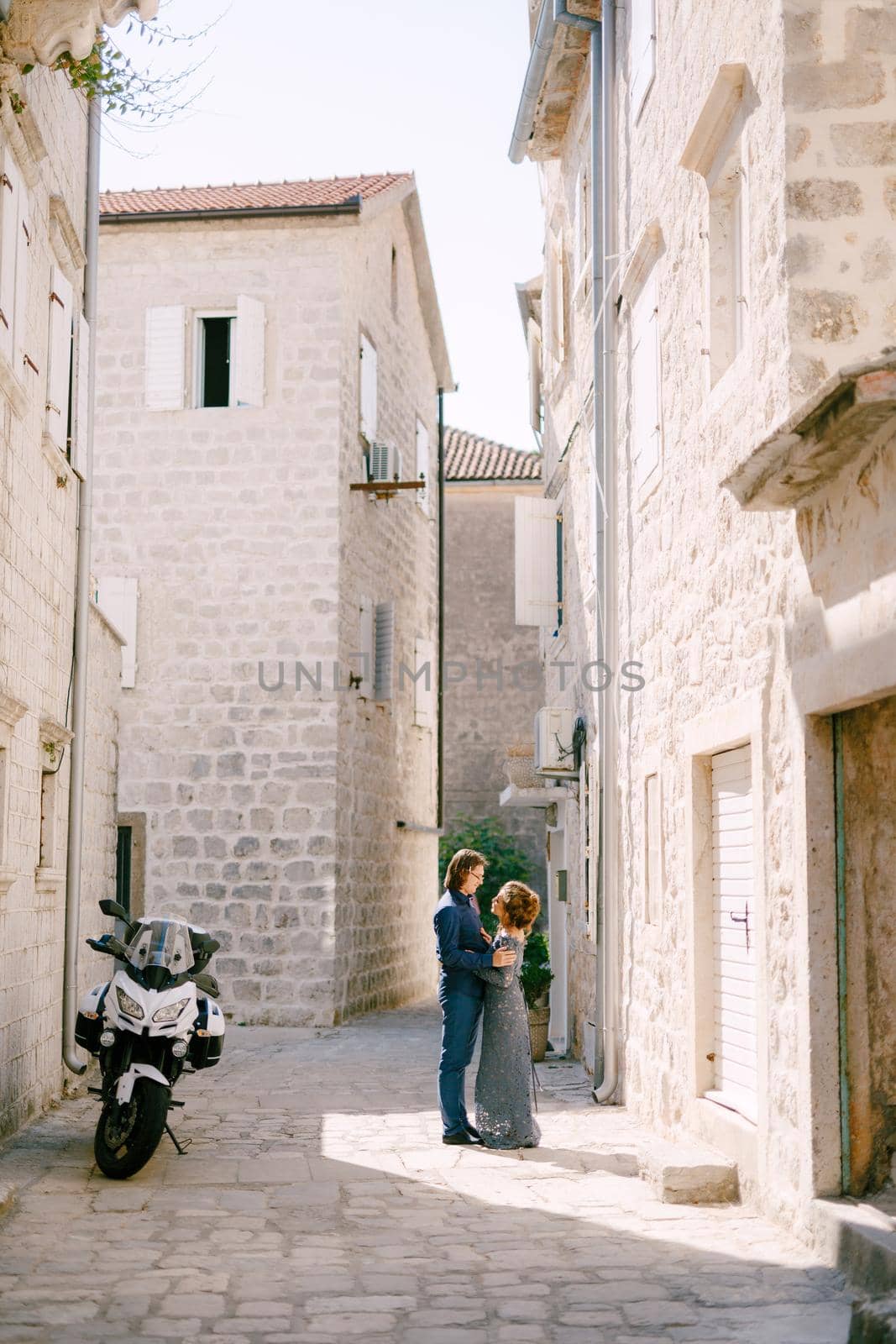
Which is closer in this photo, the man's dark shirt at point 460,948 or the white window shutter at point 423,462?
the man's dark shirt at point 460,948

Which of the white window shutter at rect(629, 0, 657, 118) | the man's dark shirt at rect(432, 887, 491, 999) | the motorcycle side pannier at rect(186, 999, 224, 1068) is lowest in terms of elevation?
the motorcycle side pannier at rect(186, 999, 224, 1068)

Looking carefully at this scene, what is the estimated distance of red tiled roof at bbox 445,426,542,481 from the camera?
2672 centimetres

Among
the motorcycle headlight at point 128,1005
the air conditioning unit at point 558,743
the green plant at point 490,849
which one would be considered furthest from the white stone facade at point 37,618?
the green plant at point 490,849

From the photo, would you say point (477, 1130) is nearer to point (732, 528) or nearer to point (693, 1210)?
point (693, 1210)

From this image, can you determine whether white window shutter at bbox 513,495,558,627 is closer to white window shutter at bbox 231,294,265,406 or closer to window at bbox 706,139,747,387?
white window shutter at bbox 231,294,265,406

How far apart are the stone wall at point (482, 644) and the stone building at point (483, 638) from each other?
0.01 meters

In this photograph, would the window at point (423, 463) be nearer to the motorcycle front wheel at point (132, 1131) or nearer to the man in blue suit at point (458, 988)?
the man in blue suit at point (458, 988)

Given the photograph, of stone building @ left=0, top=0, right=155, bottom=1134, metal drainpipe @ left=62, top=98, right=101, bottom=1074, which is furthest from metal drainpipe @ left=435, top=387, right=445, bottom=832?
metal drainpipe @ left=62, top=98, right=101, bottom=1074

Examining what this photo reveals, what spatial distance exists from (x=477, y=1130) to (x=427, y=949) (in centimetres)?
1409

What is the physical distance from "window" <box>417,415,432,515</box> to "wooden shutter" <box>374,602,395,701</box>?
10.8 ft

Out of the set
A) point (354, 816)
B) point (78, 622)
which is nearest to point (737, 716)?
point (78, 622)

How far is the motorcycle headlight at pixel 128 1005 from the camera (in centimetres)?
736

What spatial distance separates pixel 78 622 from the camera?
1021 cm

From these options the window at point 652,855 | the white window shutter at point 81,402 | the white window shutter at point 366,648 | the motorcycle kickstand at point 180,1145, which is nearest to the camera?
the motorcycle kickstand at point 180,1145
